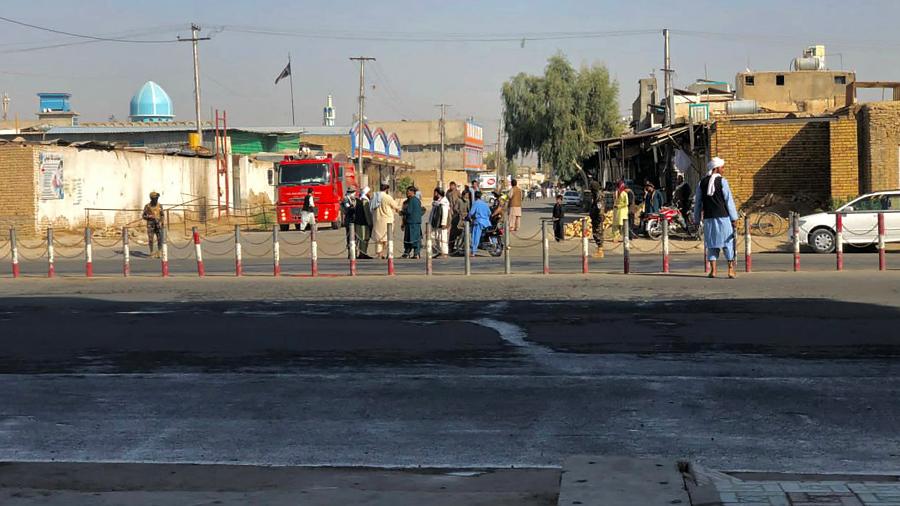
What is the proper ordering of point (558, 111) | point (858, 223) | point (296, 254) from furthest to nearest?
point (558, 111)
point (296, 254)
point (858, 223)

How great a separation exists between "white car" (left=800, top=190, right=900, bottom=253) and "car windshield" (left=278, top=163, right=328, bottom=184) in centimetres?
2381

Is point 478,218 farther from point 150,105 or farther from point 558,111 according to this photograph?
point 150,105

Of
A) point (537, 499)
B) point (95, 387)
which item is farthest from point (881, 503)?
point (95, 387)

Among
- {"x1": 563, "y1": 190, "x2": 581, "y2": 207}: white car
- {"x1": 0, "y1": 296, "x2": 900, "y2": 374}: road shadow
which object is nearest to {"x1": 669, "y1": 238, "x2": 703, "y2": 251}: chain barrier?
{"x1": 0, "y1": 296, "x2": 900, "y2": 374}: road shadow

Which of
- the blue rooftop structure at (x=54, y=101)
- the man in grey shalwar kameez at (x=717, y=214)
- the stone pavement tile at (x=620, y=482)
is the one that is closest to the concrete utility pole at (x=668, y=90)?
the man in grey shalwar kameez at (x=717, y=214)

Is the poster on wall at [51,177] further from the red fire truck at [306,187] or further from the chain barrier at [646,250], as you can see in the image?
the chain barrier at [646,250]

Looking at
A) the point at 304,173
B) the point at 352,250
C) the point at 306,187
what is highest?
the point at 304,173

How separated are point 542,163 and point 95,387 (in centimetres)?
7581

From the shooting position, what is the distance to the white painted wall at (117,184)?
39000 mm

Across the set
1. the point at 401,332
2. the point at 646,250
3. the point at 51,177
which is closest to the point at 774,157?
the point at 646,250

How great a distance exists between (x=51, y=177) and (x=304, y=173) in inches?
410

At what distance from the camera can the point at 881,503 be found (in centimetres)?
498

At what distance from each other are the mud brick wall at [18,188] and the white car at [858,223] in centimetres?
2472

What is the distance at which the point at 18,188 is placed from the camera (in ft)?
121
